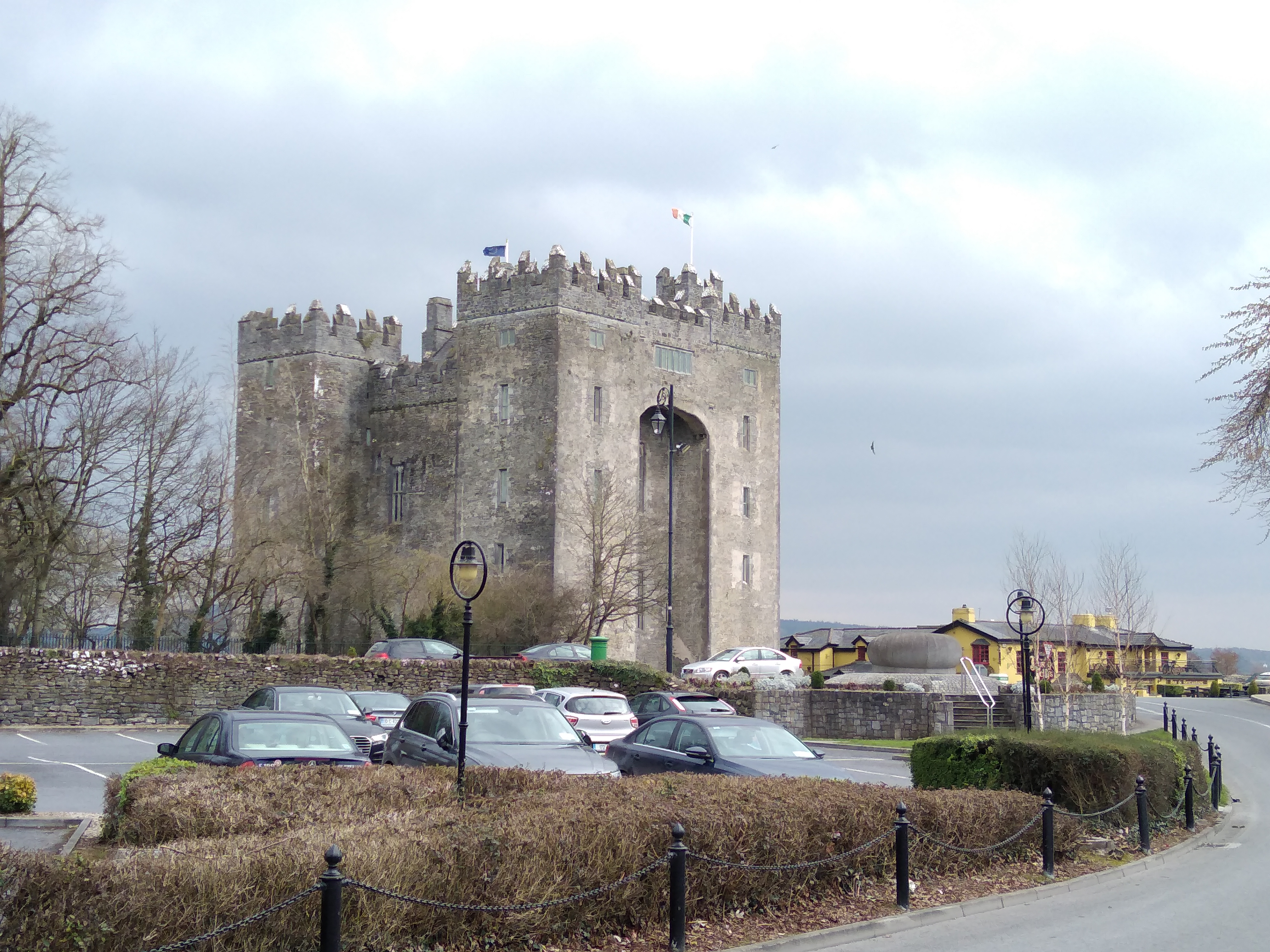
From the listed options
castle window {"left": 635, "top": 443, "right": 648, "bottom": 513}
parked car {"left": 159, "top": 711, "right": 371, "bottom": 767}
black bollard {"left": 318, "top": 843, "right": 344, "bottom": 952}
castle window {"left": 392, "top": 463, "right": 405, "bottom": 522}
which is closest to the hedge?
parked car {"left": 159, "top": 711, "right": 371, "bottom": 767}

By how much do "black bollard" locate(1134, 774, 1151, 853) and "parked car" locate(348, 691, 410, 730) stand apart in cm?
1369

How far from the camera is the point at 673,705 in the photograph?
89.8 ft

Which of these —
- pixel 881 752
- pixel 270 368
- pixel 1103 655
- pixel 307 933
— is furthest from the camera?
pixel 1103 655

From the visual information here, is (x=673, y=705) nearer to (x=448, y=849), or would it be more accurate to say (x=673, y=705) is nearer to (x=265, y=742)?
(x=265, y=742)

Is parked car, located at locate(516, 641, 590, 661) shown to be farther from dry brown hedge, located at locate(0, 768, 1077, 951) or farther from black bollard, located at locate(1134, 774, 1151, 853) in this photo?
dry brown hedge, located at locate(0, 768, 1077, 951)

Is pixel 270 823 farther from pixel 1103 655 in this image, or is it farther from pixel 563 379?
pixel 1103 655

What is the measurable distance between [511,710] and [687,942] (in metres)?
7.41

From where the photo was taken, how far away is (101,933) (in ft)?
22.8

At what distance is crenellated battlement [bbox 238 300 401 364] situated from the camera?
59281mm

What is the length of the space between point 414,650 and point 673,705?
14.9 meters

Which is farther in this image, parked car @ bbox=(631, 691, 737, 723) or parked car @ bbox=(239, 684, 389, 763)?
parked car @ bbox=(631, 691, 737, 723)

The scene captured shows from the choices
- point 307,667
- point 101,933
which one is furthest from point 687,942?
point 307,667

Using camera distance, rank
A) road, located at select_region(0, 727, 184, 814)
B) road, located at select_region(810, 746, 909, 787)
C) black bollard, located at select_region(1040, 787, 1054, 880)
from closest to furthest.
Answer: black bollard, located at select_region(1040, 787, 1054, 880), road, located at select_region(0, 727, 184, 814), road, located at select_region(810, 746, 909, 787)

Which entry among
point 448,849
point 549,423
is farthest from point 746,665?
point 448,849
